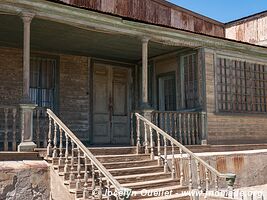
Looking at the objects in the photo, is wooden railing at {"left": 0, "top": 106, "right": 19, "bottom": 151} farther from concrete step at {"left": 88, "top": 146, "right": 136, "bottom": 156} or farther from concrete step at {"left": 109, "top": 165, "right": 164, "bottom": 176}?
concrete step at {"left": 109, "top": 165, "right": 164, "bottom": 176}

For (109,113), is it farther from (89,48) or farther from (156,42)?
(156,42)

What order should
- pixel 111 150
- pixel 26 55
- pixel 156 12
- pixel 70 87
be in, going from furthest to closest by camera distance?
1. pixel 156 12
2. pixel 70 87
3. pixel 111 150
4. pixel 26 55

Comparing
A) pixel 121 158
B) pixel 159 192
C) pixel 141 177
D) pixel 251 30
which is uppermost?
pixel 251 30

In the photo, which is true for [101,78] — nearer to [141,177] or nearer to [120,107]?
[120,107]

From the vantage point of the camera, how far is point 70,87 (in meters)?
11.0

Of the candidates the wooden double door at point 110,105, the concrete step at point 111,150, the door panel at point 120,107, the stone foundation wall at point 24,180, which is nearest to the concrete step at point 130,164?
the concrete step at point 111,150

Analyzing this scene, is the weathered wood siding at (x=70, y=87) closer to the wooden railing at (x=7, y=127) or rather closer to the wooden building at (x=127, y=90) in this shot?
the wooden building at (x=127, y=90)

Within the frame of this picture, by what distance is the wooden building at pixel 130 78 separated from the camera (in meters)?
9.09

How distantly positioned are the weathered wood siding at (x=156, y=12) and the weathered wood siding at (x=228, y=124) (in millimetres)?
3651

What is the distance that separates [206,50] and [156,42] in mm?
1653

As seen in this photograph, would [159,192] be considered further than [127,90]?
No

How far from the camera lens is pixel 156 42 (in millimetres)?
9836

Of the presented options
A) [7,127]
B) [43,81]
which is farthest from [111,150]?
[43,81]

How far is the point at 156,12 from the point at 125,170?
9.61 meters
